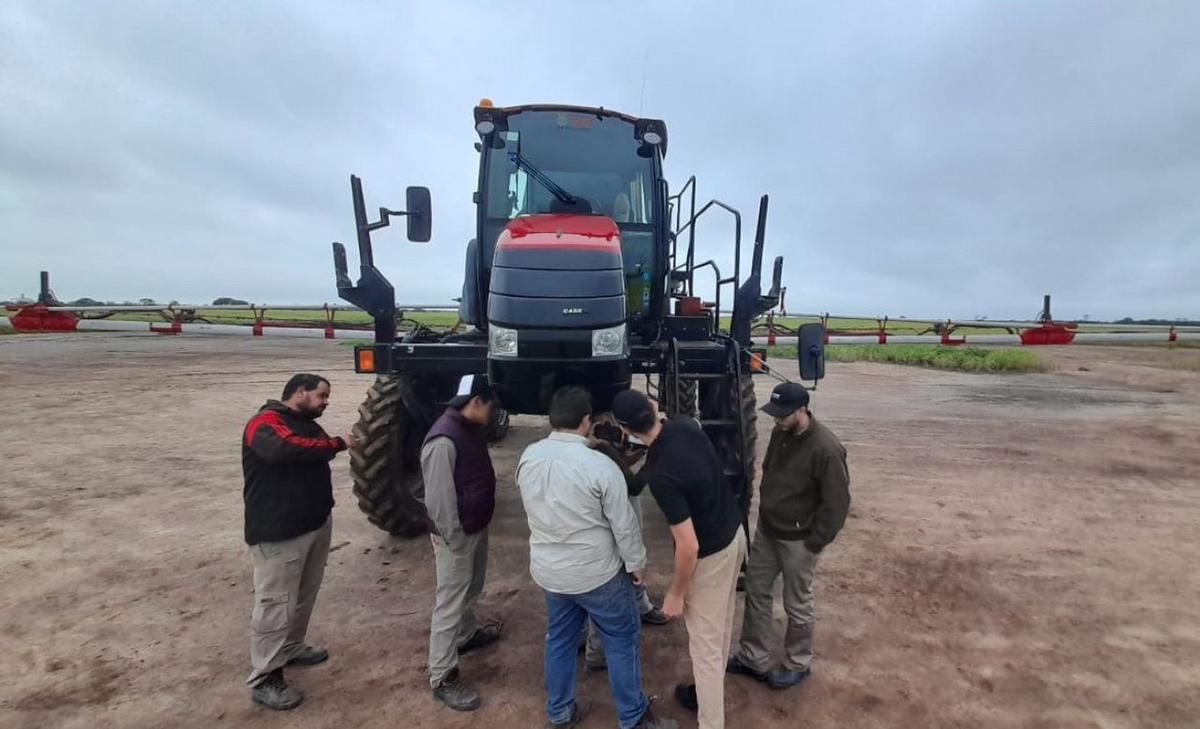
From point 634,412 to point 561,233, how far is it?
5.45 ft

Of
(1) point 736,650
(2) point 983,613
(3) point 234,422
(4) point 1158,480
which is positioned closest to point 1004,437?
(4) point 1158,480

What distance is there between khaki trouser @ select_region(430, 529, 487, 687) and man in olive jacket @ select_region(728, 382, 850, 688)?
145 centimetres

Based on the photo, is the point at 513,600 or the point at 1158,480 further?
the point at 1158,480

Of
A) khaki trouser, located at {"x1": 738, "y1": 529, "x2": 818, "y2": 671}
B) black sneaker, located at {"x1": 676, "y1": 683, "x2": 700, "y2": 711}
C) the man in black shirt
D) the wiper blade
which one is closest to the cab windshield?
the wiper blade

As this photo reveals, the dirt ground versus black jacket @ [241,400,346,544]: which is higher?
black jacket @ [241,400,346,544]

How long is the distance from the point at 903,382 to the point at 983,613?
12536mm

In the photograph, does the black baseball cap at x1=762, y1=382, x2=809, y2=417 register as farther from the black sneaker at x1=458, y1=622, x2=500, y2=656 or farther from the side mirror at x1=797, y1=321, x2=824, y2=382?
the black sneaker at x1=458, y1=622, x2=500, y2=656

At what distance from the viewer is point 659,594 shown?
13.8ft

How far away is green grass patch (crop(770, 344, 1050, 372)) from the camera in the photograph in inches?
704

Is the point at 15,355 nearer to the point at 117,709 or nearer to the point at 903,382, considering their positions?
the point at 117,709

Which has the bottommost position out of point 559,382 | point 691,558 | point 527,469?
point 691,558

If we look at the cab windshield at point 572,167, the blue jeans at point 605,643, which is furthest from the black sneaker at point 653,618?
the cab windshield at point 572,167

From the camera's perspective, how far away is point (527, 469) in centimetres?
272

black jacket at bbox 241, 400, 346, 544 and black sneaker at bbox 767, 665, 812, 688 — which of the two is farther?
black sneaker at bbox 767, 665, 812, 688
